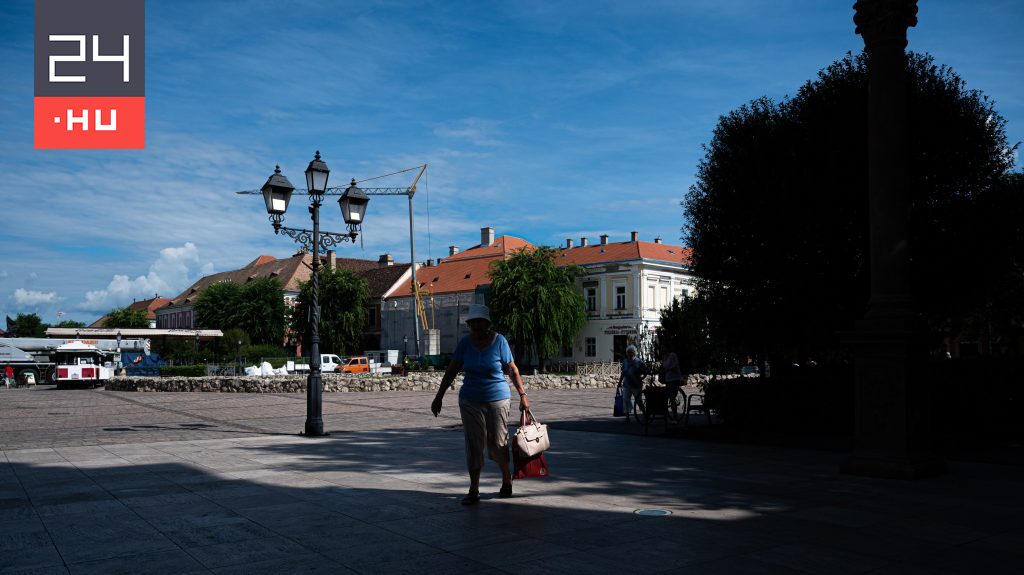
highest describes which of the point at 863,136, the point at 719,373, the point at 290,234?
the point at 863,136

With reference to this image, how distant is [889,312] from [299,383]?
27033mm

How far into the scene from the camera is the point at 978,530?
5.82 meters

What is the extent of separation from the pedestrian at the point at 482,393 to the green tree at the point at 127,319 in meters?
126

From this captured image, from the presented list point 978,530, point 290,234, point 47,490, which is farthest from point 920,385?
point 290,234

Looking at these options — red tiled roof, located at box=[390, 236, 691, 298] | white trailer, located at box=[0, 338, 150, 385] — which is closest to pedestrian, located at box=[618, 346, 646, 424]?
white trailer, located at box=[0, 338, 150, 385]

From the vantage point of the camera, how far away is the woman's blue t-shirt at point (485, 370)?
6895 millimetres

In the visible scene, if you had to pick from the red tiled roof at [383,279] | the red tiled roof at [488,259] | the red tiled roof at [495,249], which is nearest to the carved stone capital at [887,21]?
the red tiled roof at [488,259]

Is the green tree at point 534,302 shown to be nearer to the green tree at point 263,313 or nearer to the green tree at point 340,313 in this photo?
the green tree at point 340,313

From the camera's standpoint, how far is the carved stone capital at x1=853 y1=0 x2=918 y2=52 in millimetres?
8789

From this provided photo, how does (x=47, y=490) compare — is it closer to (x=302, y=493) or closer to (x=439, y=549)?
(x=302, y=493)

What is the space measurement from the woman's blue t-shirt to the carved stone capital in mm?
5627

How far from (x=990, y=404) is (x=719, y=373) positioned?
30206mm

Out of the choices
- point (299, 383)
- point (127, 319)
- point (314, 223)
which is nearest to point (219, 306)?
point (299, 383)

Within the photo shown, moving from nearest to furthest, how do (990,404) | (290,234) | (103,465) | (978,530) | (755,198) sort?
(978,530), (103,465), (990,404), (755,198), (290,234)
